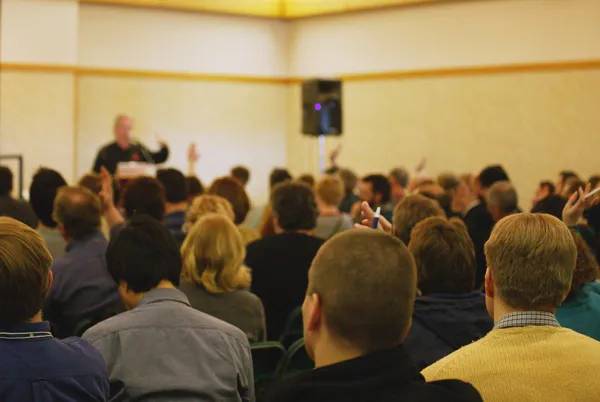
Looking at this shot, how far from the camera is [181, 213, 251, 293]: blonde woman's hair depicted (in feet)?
12.5

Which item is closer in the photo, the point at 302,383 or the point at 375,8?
the point at 302,383

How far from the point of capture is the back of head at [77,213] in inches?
175

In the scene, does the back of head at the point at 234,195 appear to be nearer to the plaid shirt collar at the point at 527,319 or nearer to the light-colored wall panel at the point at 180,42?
the plaid shirt collar at the point at 527,319

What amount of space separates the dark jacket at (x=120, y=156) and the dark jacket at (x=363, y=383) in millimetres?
8908

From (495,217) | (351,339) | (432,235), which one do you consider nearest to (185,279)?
(432,235)

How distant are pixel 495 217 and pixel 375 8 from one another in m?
6.93

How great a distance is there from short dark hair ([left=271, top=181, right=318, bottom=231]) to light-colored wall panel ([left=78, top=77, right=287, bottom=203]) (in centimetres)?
761

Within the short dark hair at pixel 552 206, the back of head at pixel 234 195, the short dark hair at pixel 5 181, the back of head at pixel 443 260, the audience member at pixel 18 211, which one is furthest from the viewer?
the back of head at pixel 234 195

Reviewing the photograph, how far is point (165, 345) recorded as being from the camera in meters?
2.86

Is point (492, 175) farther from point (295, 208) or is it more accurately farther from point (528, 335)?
point (528, 335)

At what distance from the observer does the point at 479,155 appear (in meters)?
11.7

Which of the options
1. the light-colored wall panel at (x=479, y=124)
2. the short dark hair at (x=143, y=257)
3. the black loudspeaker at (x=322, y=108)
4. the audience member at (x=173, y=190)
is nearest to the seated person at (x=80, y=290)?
the short dark hair at (x=143, y=257)

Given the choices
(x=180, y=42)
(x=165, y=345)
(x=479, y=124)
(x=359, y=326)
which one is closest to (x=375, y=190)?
(x=165, y=345)

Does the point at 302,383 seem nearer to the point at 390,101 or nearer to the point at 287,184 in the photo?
the point at 287,184
